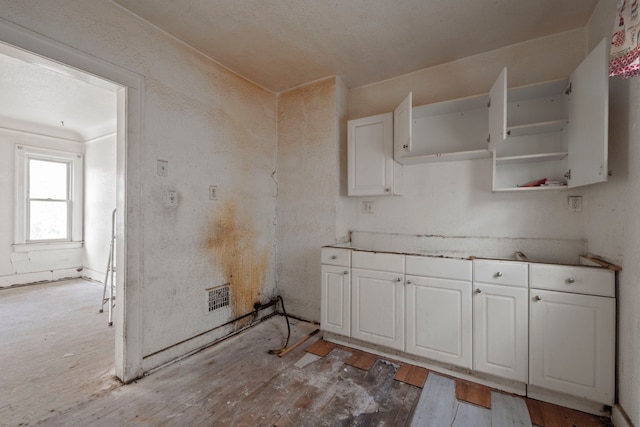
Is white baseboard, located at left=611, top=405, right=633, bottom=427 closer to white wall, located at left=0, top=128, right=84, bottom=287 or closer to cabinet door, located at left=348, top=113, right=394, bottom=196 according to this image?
cabinet door, located at left=348, top=113, right=394, bottom=196

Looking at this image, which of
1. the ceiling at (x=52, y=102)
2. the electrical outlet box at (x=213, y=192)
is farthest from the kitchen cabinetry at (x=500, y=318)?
the ceiling at (x=52, y=102)

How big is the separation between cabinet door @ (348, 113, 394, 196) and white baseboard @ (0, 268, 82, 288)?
5.24 metres

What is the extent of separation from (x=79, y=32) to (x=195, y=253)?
5.39 ft

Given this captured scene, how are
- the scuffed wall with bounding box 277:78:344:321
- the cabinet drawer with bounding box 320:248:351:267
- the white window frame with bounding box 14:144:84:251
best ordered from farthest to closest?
the white window frame with bounding box 14:144:84:251, the scuffed wall with bounding box 277:78:344:321, the cabinet drawer with bounding box 320:248:351:267

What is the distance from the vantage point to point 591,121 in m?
1.53

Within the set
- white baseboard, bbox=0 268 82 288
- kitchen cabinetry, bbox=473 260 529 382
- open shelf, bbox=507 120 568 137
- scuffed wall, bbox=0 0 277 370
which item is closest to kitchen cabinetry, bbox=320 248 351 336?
scuffed wall, bbox=0 0 277 370

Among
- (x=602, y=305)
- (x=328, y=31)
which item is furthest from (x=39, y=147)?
(x=602, y=305)

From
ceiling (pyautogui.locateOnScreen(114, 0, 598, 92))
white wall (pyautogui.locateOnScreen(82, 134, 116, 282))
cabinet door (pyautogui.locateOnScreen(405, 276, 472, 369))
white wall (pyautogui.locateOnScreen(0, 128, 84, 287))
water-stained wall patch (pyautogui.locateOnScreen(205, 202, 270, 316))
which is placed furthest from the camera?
white wall (pyautogui.locateOnScreen(82, 134, 116, 282))

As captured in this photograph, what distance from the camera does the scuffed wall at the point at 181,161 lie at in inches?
67.4

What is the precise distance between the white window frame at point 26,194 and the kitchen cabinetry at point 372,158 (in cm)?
505

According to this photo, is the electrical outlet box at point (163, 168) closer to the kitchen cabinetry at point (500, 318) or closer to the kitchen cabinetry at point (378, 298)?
the kitchen cabinetry at point (378, 298)

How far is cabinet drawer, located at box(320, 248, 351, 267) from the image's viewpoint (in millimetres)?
2375

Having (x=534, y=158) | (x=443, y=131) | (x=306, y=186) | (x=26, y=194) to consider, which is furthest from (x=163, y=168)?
(x=26, y=194)

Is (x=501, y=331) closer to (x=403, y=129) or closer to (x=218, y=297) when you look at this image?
(x=403, y=129)
